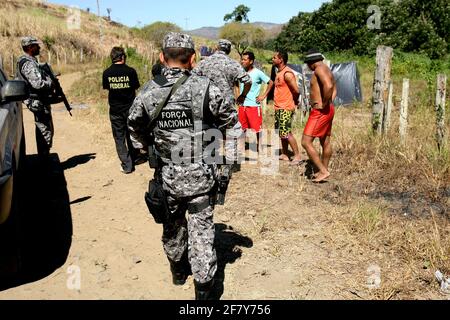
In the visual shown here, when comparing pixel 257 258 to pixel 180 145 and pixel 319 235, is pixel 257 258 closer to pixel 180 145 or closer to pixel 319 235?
pixel 319 235

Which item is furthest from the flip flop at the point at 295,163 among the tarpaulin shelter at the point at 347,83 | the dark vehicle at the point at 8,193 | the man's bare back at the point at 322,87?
the tarpaulin shelter at the point at 347,83

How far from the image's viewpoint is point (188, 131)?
2658 mm

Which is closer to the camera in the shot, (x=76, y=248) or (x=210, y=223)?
(x=210, y=223)

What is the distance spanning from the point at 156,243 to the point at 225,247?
0.67 meters

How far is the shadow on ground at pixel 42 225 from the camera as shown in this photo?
328 cm

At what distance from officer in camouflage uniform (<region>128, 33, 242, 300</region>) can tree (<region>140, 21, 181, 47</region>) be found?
3251cm

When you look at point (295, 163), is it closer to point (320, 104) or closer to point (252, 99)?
point (252, 99)

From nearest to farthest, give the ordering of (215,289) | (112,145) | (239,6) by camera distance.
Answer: (215,289)
(112,145)
(239,6)

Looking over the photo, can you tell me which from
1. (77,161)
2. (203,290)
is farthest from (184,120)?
(77,161)

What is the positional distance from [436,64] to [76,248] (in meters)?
19.4
